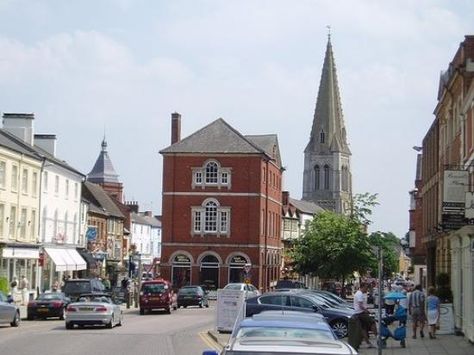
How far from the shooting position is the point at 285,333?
10211mm

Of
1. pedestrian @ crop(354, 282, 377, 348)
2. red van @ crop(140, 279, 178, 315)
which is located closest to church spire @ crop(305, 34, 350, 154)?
red van @ crop(140, 279, 178, 315)

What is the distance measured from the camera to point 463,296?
28.7 m

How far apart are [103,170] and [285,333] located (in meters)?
126

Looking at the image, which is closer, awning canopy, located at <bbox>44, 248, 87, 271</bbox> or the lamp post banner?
the lamp post banner

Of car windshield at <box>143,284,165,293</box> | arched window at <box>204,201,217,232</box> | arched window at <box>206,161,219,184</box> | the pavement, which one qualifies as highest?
arched window at <box>206,161,219,184</box>

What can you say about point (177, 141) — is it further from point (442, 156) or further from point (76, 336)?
point (76, 336)

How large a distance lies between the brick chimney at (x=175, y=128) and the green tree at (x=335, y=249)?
24.8 metres

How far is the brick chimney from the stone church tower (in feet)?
228

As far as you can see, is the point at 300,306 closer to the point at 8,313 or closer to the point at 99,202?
the point at 8,313

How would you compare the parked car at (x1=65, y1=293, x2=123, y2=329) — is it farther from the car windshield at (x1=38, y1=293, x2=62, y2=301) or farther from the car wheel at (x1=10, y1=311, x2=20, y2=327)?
the car windshield at (x1=38, y1=293, x2=62, y2=301)

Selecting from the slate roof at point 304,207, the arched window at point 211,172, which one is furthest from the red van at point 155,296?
the slate roof at point 304,207

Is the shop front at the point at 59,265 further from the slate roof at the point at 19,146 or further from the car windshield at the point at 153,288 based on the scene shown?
the car windshield at the point at 153,288

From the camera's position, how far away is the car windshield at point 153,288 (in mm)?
45594

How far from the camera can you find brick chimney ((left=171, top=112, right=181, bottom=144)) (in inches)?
3403
